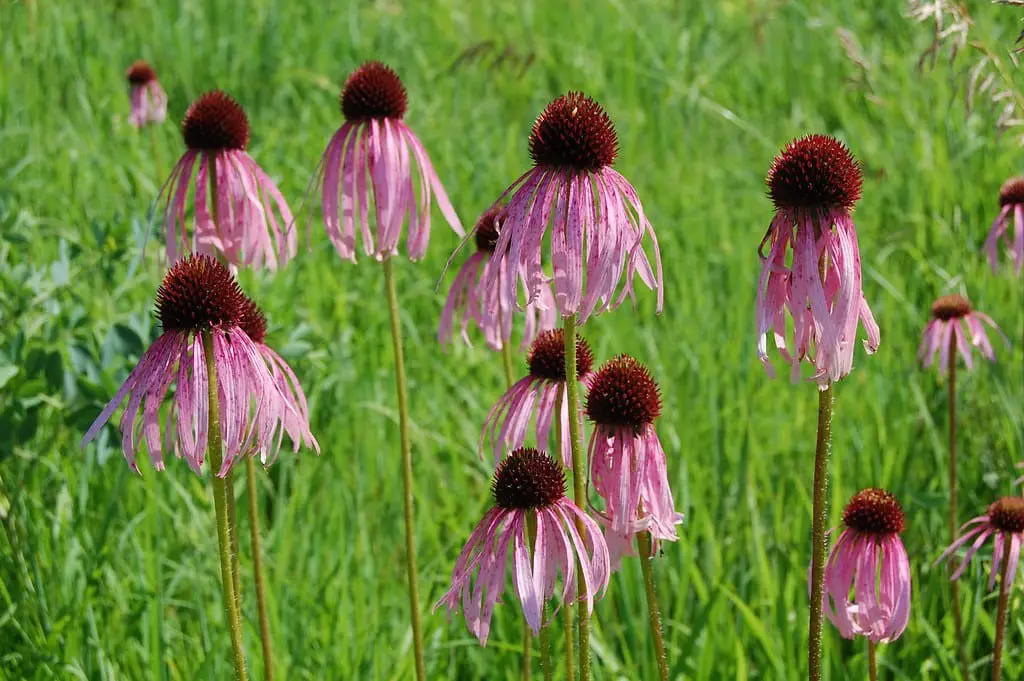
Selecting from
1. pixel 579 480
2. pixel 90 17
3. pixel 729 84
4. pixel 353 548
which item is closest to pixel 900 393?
pixel 353 548

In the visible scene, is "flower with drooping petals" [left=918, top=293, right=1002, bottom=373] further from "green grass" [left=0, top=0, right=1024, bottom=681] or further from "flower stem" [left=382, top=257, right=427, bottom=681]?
"flower stem" [left=382, top=257, right=427, bottom=681]

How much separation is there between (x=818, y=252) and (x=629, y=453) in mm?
406

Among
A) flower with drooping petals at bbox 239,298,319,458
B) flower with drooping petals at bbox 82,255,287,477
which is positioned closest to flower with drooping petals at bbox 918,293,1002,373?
flower with drooping petals at bbox 239,298,319,458

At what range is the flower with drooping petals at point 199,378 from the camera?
1.33 m

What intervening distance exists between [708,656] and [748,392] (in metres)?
1.19

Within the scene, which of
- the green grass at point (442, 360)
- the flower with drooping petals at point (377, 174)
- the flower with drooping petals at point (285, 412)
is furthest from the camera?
the green grass at point (442, 360)

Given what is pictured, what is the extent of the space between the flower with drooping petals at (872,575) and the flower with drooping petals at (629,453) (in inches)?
12.7

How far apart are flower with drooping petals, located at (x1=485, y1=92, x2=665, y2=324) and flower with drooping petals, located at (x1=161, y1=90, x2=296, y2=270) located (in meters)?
0.71

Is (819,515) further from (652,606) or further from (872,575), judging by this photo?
(872,575)

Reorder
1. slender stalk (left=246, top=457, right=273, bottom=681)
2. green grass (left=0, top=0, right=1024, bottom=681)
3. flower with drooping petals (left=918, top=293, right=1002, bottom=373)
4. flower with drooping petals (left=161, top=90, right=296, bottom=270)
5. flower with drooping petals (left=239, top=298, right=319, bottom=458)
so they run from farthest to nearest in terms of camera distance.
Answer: flower with drooping petals (left=918, top=293, right=1002, bottom=373) < green grass (left=0, top=0, right=1024, bottom=681) < flower with drooping petals (left=161, top=90, right=296, bottom=270) < slender stalk (left=246, top=457, right=273, bottom=681) < flower with drooping petals (left=239, top=298, right=319, bottom=458)

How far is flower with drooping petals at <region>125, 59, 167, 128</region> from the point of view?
14.1 ft

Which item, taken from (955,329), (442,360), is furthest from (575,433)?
(442,360)

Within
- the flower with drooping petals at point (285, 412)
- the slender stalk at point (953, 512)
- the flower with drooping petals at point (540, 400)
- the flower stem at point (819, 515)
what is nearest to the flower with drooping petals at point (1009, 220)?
the slender stalk at point (953, 512)

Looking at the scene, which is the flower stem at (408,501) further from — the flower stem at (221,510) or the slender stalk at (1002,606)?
the slender stalk at (1002,606)
